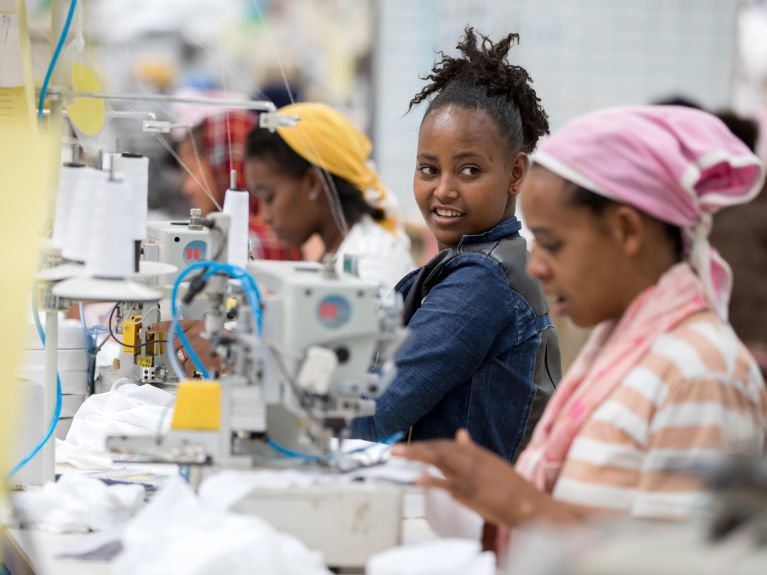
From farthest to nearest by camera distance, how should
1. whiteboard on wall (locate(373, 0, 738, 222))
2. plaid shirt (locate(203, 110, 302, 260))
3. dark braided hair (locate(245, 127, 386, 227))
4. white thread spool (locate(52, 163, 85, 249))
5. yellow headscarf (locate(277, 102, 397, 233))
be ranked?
whiteboard on wall (locate(373, 0, 738, 222)), plaid shirt (locate(203, 110, 302, 260)), dark braided hair (locate(245, 127, 386, 227)), yellow headscarf (locate(277, 102, 397, 233)), white thread spool (locate(52, 163, 85, 249))

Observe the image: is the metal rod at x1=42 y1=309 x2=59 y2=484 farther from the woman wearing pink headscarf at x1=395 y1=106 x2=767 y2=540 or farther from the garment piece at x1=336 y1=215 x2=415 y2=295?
the garment piece at x1=336 y1=215 x2=415 y2=295

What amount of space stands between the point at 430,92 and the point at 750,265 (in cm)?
106

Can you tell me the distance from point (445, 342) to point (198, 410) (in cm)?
68

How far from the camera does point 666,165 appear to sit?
1.81 metres

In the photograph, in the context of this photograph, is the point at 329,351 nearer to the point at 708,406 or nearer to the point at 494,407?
the point at 708,406

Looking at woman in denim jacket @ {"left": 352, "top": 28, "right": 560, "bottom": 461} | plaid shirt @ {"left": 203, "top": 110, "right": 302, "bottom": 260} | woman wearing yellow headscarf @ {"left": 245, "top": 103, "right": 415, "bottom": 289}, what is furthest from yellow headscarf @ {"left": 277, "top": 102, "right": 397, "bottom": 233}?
woman in denim jacket @ {"left": 352, "top": 28, "right": 560, "bottom": 461}

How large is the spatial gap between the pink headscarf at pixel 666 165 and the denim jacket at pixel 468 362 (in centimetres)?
77

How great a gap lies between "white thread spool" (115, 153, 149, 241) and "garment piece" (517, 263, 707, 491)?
813 millimetres

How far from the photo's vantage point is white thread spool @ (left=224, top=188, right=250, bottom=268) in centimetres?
268

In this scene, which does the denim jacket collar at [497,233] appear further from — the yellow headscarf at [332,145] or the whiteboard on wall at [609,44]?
the whiteboard on wall at [609,44]

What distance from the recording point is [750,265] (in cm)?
338

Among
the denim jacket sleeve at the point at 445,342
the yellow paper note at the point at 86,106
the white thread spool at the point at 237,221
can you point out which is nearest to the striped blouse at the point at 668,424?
the denim jacket sleeve at the point at 445,342

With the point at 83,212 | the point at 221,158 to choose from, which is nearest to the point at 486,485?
the point at 83,212

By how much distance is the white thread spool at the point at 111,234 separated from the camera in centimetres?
206
